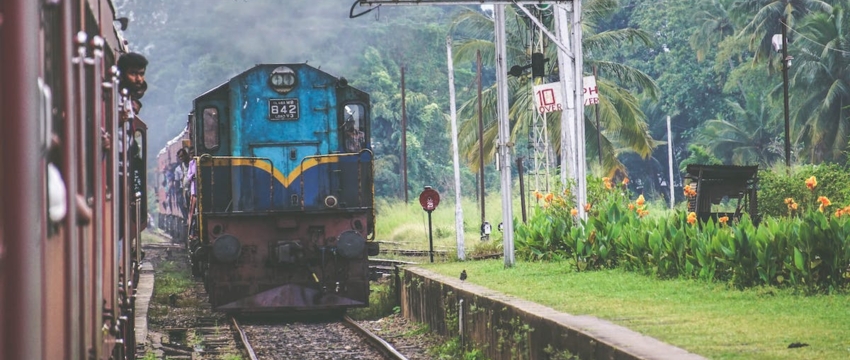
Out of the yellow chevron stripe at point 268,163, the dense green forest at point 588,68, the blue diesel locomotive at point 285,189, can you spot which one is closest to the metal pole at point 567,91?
the blue diesel locomotive at point 285,189

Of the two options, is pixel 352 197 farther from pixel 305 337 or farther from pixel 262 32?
pixel 262 32

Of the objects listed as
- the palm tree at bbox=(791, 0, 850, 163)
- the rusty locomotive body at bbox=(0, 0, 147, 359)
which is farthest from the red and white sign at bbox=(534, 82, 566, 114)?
the palm tree at bbox=(791, 0, 850, 163)

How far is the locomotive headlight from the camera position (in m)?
16.6

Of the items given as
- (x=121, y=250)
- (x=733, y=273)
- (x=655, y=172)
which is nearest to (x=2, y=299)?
(x=121, y=250)

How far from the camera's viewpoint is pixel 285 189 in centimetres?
1652

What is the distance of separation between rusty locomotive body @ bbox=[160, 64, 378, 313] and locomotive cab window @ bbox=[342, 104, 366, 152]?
0.5 inches

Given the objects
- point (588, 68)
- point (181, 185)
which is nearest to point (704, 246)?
point (181, 185)

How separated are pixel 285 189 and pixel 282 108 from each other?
111 centimetres

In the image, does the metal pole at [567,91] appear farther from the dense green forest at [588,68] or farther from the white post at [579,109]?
the dense green forest at [588,68]

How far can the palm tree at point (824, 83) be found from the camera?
44500 mm

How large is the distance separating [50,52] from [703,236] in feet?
35.3

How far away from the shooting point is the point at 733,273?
486 inches

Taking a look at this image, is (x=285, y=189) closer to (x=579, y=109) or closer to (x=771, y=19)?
(x=579, y=109)

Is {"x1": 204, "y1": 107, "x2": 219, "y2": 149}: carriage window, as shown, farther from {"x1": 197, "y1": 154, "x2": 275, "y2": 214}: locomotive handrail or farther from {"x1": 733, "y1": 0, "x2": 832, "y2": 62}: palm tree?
{"x1": 733, "y1": 0, "x2": 832, "y2": 62}: palm tree
